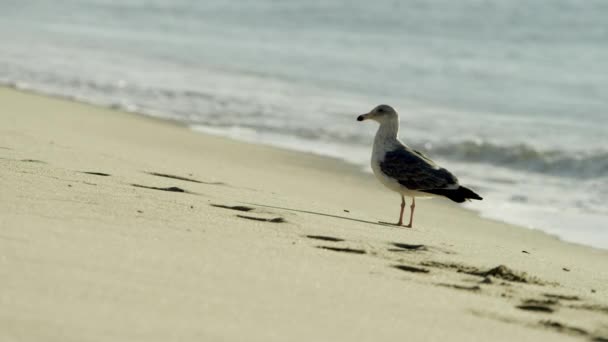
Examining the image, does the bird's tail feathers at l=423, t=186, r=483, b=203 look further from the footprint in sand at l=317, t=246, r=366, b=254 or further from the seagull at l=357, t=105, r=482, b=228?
the footprint in sand at l=317, t=246, r=366, b=254

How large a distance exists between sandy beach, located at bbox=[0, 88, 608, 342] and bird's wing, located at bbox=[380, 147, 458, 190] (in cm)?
39

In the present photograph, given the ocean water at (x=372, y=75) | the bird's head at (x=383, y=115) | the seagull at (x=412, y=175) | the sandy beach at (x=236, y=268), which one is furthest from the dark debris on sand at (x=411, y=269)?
the ocean water at (x=372, y=75)

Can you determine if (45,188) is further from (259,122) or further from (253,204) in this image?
(259,122)

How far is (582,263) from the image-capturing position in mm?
7266

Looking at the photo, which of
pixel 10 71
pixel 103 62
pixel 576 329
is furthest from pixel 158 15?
pixel 576 329

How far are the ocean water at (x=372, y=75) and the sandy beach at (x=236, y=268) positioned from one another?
10.4 feet

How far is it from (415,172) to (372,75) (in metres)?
16.4

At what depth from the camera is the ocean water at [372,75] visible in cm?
1331

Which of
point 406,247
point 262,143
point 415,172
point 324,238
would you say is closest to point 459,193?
point 415,172

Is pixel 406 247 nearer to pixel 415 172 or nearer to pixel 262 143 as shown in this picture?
pixel 415 172

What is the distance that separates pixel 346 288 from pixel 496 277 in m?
1.08

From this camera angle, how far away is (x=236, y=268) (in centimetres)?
478

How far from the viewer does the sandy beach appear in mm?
3979

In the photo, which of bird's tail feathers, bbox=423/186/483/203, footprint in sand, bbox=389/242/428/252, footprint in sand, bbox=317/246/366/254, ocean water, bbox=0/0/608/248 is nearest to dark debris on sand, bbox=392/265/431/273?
footprint in sand, bbox=317/246/366/254
